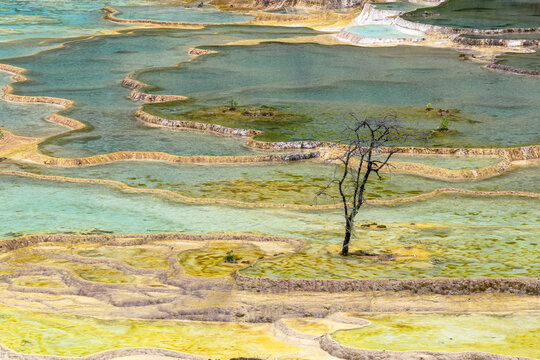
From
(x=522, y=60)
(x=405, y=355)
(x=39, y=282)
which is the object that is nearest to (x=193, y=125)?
(x=39, y=282)

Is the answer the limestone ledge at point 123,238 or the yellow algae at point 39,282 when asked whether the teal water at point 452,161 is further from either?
the yellow algae at point 39,282

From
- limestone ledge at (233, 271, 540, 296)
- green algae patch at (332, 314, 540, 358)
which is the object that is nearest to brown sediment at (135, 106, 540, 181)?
limestone ledge at (233, 271, 540, 296)

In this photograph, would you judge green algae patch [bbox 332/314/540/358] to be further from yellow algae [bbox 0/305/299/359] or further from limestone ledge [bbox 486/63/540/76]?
limestone ledge [bbox 486/63/540/76]

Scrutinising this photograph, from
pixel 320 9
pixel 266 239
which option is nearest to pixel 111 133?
pixel 266 239

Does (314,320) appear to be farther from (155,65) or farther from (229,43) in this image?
(229,43)

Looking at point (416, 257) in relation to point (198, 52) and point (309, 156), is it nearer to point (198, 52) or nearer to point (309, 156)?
point (309, 156)

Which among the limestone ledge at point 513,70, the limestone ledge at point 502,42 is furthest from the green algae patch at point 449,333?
the limestone ledge at point 502,42
